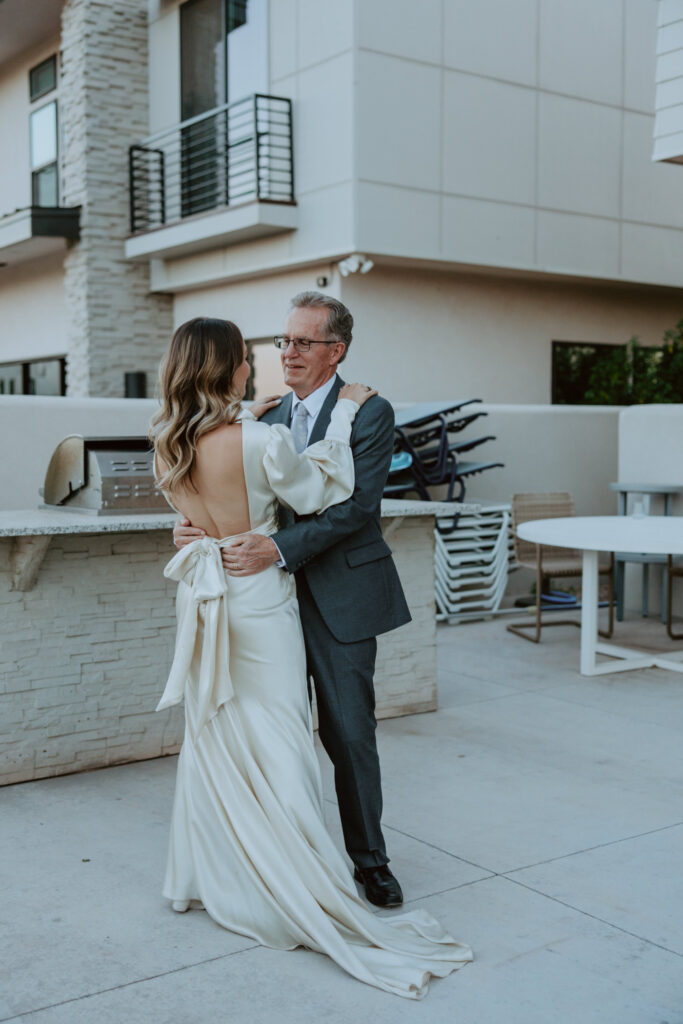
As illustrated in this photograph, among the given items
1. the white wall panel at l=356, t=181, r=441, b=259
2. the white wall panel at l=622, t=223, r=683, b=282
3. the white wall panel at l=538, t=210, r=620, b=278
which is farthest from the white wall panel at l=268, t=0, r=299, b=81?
the white wall panel at l=622, t=223, r=683, b=282

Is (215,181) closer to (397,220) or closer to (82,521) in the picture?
(397,220)

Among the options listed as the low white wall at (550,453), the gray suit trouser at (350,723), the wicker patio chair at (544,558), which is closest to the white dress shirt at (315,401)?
the gray suit trouser at (350,723)

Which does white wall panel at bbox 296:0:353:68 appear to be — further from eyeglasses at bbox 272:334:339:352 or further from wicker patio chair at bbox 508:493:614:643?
eyeglasses at bbox 272:334:339:352

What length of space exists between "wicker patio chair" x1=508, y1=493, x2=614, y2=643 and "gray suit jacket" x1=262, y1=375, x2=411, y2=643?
14.3 feet

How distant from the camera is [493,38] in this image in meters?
12.7

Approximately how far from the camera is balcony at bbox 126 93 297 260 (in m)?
12.4

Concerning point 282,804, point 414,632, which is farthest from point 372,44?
point 282,804

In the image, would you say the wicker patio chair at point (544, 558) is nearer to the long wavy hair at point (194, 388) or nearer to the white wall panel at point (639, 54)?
the long wavy hair at point (194, 388)

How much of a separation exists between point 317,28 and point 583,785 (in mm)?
9726

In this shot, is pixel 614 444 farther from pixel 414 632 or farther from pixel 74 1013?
pixel 74 1013

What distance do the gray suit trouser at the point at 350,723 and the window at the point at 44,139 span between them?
47.1 feet

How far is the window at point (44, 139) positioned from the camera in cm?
1656

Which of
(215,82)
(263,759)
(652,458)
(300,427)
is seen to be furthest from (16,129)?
(263,759)

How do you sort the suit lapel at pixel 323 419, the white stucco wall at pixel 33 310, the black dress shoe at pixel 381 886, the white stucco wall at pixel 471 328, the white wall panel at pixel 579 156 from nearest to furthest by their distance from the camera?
the black dress shoe at pixel 381 886
the suit lapel at pixel 323 419
the white stucco wall at pixel 471 328
the white wall panel at pixel 579 156
the white stucco wall at pixel 33 310
